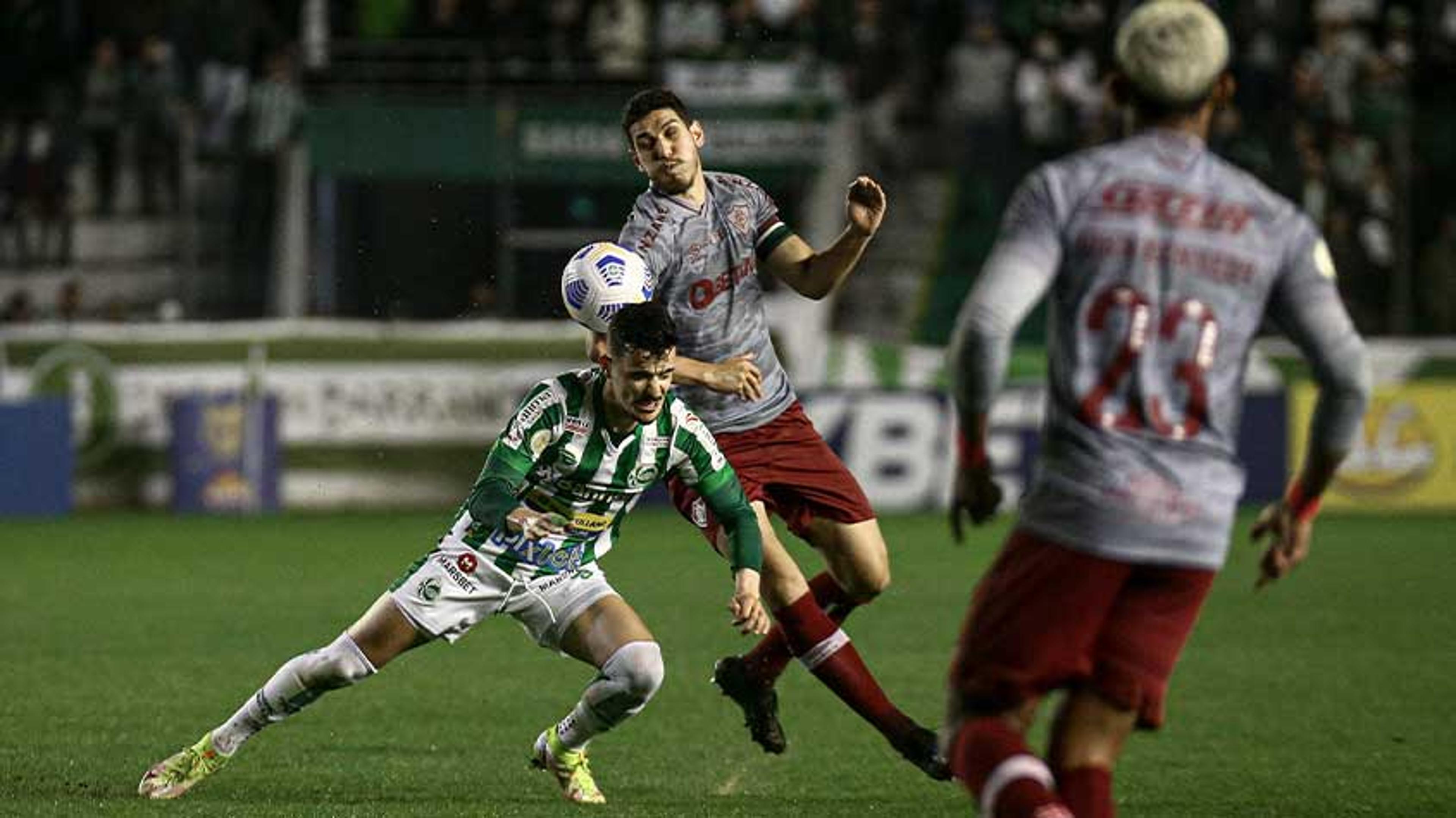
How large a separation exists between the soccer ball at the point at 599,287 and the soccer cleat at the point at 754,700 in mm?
1465

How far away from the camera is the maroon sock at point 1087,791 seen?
4.95 metres

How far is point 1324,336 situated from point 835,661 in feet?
11.3

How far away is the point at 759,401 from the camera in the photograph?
8.51 metres

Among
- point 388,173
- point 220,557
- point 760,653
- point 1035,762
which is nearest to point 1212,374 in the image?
point 1035,762

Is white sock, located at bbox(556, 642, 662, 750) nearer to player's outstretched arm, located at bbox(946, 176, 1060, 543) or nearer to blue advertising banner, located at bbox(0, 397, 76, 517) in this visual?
player's outstretched arm, located at bbox(946, 176, 1060, 543)

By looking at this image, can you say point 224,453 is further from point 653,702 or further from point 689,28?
point 653,702

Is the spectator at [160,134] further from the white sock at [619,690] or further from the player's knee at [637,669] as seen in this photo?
the player's knee at [637,669]

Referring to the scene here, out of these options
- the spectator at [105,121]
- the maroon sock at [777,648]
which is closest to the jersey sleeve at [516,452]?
the maroon sock at [777,648]

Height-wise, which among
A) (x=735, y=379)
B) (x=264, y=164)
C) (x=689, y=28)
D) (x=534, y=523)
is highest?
(x=689, y=28)

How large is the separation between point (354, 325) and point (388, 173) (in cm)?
249

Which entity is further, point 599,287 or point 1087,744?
point 599,287

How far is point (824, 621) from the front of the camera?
823 centimetres

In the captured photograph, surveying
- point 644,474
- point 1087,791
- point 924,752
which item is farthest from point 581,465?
point 1087,791

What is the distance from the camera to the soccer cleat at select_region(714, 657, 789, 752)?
8484 mm
